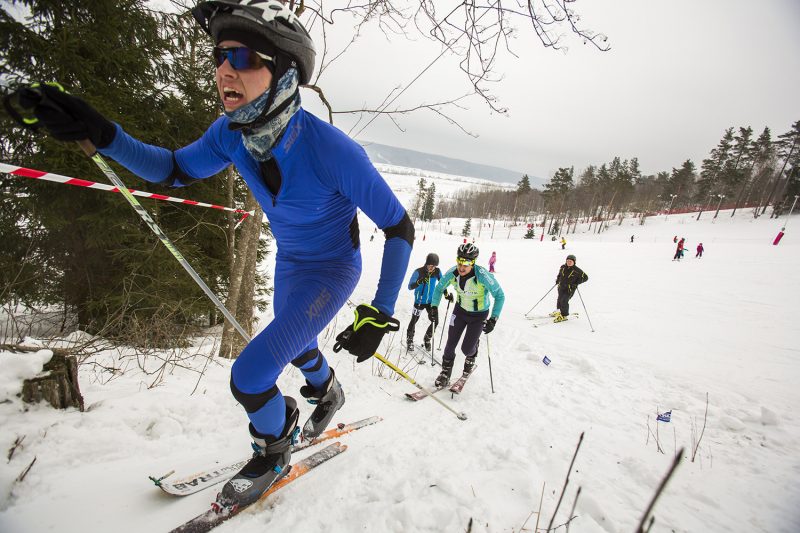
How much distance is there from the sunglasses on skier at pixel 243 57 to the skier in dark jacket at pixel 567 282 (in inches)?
479

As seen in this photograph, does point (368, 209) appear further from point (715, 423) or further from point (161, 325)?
point (715, 423)

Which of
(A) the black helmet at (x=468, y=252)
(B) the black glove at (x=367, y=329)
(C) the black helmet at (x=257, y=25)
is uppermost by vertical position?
(C) the black helmet at (x=257, y=25)

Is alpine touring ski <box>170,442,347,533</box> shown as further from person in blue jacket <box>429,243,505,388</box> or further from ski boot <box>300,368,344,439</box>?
person in blue jacket <box>429,243,505,388</box>

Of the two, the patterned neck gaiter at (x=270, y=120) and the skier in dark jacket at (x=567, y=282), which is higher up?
the patterned neck gaiter at (x=270, y=120)

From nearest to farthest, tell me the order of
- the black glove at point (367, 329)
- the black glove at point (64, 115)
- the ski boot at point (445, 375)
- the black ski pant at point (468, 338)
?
the black glove at point (64, 115), the black glove at point (367, 329), the ski boot at point (445, 375), the black ski pant at point (468, 338)

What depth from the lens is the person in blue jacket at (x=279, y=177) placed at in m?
1.92

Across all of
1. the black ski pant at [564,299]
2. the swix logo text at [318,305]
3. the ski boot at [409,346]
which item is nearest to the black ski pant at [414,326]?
the ski boot at [409,346]

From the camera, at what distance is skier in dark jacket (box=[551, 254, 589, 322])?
12.0 meters

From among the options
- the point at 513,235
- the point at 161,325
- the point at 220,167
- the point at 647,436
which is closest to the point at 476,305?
the point at 647,436

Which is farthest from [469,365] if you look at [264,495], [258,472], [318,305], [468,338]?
[318,305]

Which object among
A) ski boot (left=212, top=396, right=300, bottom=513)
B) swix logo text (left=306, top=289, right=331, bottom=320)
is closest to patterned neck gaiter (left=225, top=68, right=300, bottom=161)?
swix logo text (left=306, top=289, right=331, bottom=320)

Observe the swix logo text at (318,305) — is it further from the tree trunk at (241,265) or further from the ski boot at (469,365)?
the ski boot at (469,365)

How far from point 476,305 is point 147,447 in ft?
16.1

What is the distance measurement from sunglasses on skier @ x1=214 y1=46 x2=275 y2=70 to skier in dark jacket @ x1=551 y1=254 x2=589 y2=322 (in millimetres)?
12179
